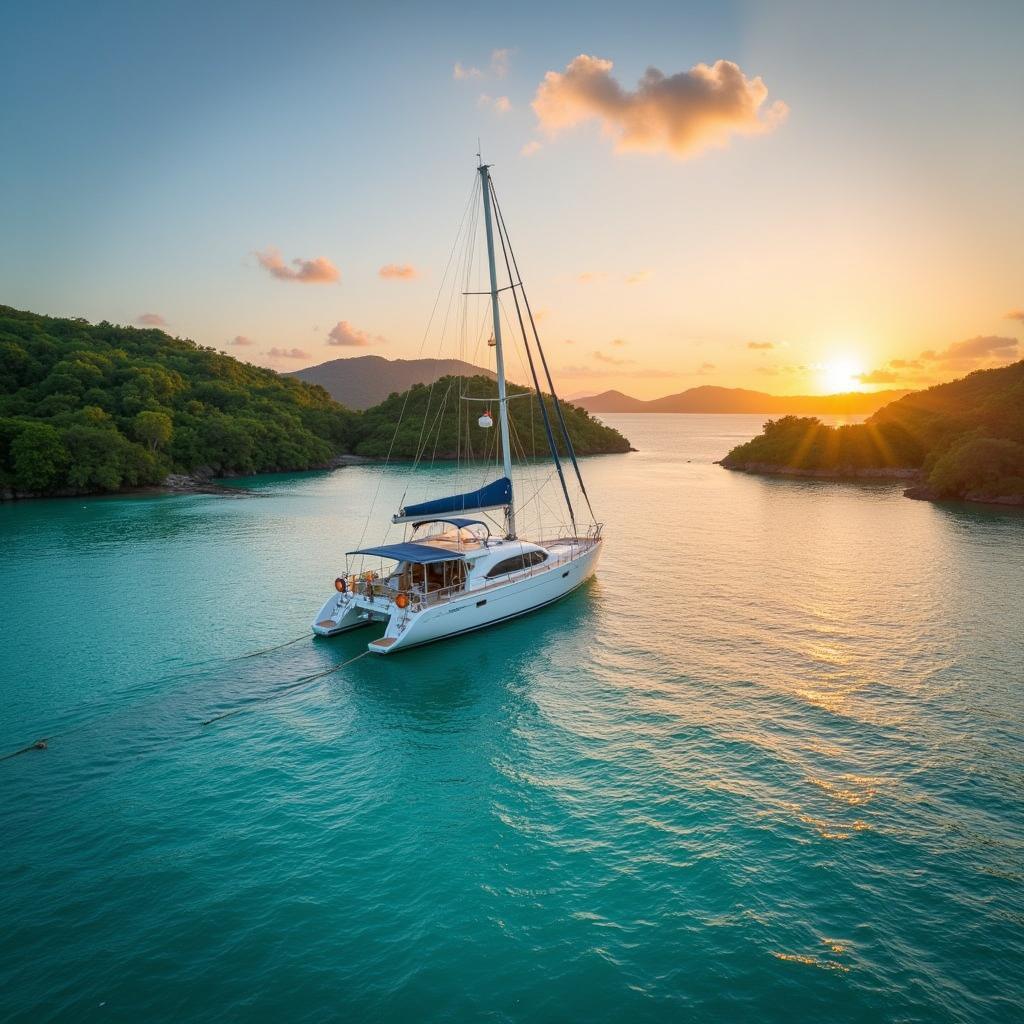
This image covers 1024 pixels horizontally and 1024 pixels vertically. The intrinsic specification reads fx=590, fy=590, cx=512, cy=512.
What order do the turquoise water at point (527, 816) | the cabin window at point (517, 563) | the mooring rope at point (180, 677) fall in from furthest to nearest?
the cabin window at point (517, 563)
the mooring rope at point (180, 677)
the turquoise water at point (527, 816)

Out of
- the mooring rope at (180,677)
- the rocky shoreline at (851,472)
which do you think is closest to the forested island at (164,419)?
the mooring rope at (180,677)

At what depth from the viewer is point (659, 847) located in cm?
1081

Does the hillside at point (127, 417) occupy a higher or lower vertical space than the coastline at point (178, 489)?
higher

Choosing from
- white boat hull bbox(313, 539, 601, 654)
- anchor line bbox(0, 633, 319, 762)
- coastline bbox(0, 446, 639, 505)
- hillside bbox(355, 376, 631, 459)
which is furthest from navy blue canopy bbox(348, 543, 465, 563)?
hillside bbox(355, 376, 631, 459)

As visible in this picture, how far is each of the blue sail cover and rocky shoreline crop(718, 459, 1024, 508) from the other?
50.3 metres

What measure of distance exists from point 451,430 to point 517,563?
338ft

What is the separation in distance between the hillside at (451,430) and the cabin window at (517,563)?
89.4 meters

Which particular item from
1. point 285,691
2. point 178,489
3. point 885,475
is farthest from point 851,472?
point 178,489

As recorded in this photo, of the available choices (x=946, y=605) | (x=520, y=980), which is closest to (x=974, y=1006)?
(x=520, y=980)

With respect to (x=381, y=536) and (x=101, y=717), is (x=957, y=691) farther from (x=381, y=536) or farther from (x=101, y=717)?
(x=381, y=536)

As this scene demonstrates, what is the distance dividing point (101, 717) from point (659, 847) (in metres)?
14.7

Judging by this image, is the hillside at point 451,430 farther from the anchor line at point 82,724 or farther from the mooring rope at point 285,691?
the mooring rope at point 285,691

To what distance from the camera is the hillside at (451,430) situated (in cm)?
11625

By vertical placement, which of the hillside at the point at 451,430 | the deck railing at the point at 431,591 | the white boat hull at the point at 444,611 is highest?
the hillside at the point at 451,430
